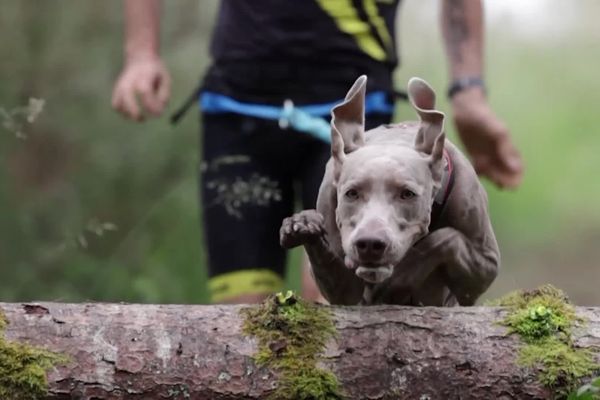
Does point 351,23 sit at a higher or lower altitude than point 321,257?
higher

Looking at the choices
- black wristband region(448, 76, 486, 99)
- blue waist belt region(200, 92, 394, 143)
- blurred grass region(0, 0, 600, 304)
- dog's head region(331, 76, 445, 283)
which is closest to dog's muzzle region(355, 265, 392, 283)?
dog's head region(331, 76, 445, 283)

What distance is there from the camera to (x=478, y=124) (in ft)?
8.05

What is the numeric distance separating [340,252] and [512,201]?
2.31m

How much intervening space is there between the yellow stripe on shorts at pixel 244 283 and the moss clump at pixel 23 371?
0.84m

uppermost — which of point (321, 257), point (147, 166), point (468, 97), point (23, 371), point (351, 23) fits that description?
point (351, 23)

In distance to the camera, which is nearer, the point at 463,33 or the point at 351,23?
the point at 351,23

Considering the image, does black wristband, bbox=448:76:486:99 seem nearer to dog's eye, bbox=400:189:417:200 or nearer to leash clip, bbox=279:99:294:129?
leash clip, bbox=279:99:294:129

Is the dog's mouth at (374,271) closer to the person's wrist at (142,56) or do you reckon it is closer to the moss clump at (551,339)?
the moss clump at (551,339)

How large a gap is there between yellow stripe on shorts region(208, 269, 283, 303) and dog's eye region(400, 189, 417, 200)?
0.86 meters

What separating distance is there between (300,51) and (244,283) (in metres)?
0.47

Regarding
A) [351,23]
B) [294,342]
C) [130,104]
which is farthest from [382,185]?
[130,104]

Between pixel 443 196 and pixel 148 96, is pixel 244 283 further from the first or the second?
pixel 443 196

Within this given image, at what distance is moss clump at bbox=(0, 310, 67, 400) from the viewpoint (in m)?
1.69

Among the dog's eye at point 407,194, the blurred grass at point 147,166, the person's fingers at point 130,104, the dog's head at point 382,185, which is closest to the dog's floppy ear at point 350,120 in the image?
the dog's head at point 382,185
